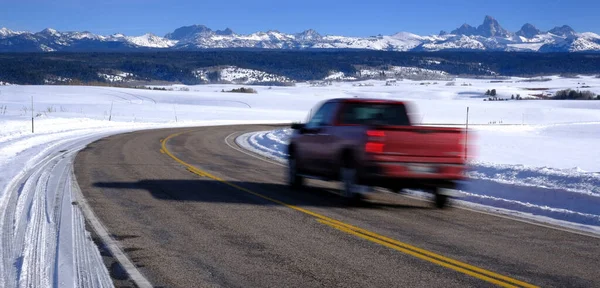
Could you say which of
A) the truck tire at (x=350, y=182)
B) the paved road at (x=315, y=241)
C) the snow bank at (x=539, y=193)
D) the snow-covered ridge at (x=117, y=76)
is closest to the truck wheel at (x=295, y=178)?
the paved road at (x=315, y=241)

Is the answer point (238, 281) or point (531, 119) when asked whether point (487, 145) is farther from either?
point (531, 119)

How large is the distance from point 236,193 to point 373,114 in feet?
9.13

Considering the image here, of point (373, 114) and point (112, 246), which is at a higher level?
point (373, 114)

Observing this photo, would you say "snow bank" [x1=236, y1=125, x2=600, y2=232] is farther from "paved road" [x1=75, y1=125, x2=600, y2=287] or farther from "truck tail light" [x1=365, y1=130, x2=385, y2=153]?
"truck tail light" [x1=365, y1=130, x2=385, y2=153]

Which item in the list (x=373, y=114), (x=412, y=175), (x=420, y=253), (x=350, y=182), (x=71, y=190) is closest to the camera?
→ (x=420, y=253)

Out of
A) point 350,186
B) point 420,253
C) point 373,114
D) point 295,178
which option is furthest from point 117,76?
point 420,253

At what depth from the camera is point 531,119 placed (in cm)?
6194

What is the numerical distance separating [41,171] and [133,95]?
75.3 metres

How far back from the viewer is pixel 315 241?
8750 millimetres

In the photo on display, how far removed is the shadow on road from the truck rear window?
1315 mm

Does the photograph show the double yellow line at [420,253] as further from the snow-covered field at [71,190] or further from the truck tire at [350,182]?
the snow-covered field at [71,190]

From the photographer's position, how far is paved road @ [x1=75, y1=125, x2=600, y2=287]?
23.2ft

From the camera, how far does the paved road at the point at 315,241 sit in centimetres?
706

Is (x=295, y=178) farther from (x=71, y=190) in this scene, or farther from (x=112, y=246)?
(x=112, y=246)
